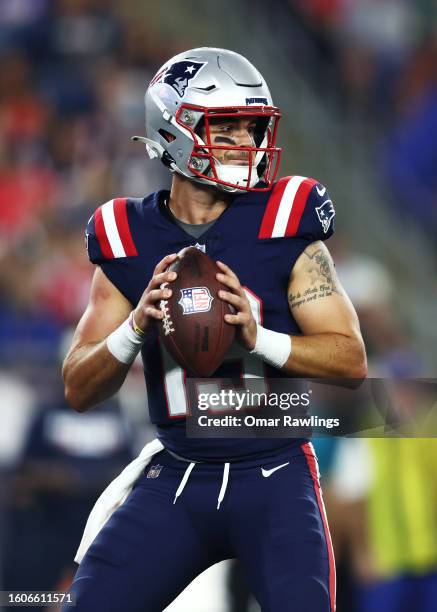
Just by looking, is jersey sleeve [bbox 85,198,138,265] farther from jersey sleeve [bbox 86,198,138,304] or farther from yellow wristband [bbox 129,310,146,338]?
yellow wristband [bbox 129,310,146,338]

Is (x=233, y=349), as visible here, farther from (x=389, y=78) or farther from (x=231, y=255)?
(x=389, y=78)

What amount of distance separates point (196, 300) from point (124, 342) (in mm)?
263

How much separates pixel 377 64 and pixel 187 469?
21.8 ft

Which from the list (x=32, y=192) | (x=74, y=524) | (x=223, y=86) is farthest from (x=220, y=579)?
(x=32, y=192)

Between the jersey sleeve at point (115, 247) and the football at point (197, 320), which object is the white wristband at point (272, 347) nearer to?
the football at point (197, 320)

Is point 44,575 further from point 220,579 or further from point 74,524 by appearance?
point 220,579

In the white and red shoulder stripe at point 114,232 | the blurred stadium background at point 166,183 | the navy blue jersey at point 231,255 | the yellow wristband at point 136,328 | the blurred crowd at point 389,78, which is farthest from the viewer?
the blurred crowd at point 389,78

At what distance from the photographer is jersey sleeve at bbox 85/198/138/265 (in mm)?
3404

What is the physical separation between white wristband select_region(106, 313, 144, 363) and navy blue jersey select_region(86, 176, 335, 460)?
158 millimetres

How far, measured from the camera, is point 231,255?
10.8ft

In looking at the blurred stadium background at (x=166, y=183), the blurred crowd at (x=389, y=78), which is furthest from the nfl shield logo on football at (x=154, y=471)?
the blurred crowd at (x=389, y=78)

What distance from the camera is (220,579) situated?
534 centimetres

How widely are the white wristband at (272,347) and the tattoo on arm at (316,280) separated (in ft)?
0.53

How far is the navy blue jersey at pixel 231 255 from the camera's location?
3.28 m
